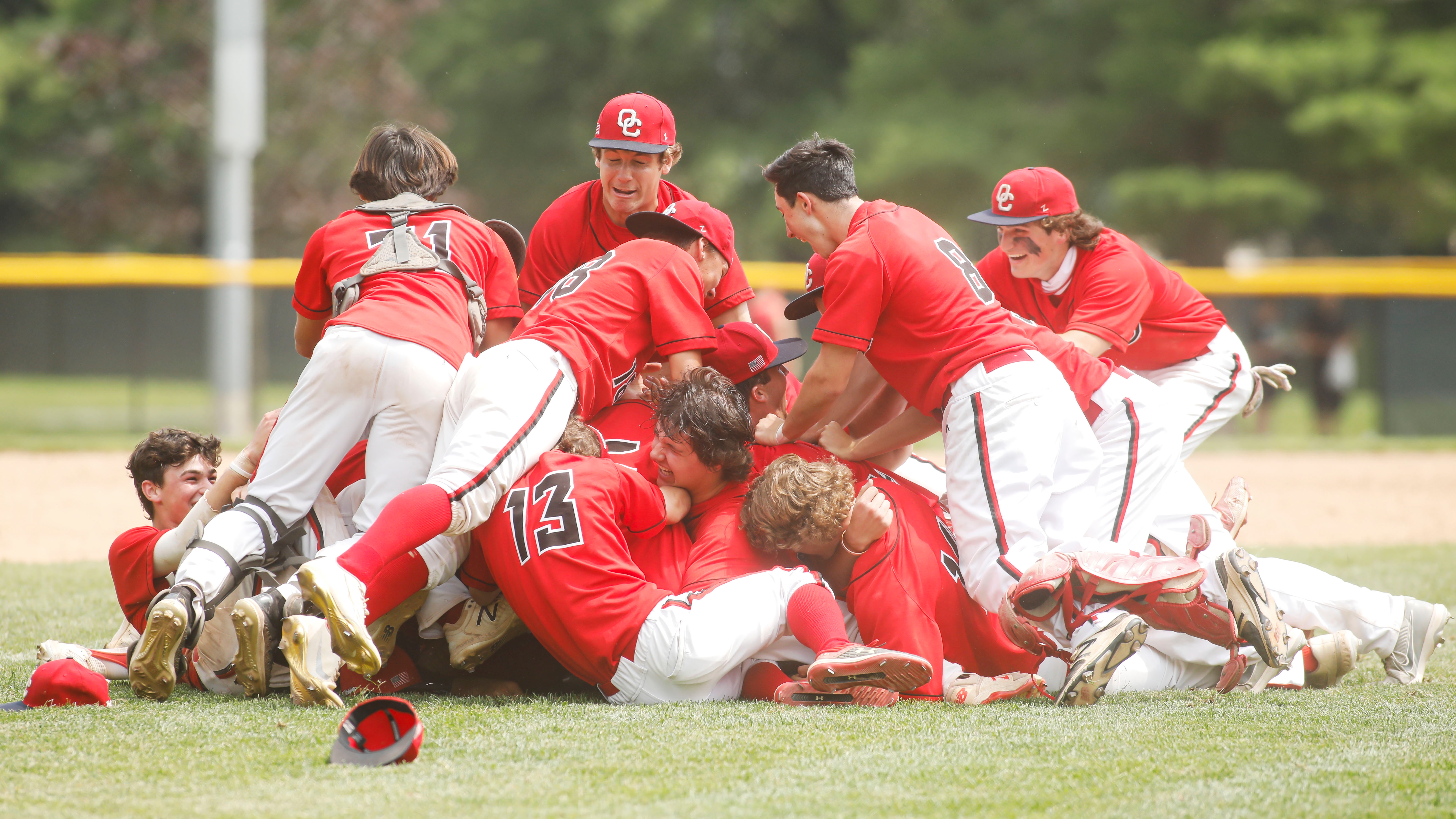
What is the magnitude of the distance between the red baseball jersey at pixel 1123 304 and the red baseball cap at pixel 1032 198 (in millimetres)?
306

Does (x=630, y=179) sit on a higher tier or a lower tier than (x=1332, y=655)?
higher

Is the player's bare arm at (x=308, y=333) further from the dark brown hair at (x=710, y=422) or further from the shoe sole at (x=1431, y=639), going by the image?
the shoe sole at (x=1431, y=639)

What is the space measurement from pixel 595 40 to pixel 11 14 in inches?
438

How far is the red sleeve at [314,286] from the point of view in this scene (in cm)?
438

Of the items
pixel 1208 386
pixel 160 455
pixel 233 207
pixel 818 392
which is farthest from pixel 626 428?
pixel 233 207

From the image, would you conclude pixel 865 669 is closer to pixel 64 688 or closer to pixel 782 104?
pixel 64 688

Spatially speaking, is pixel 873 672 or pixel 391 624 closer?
pixel 873 672

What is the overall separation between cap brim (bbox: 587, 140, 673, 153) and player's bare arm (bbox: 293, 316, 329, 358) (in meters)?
1.17

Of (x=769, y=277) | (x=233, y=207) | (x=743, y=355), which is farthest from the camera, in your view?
(x=233, y=207)

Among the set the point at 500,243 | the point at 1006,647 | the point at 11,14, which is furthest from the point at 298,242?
the point at 1006,647

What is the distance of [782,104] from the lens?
938 inches

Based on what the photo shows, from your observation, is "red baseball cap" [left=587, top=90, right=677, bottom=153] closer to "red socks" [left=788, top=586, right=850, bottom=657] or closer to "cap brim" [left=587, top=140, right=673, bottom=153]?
"cap brim" [left=587, top=140, right=673, bottom=153]

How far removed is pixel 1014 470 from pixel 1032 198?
4.53ft

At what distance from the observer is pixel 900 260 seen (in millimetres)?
4129
